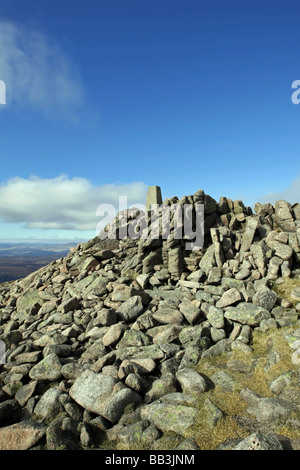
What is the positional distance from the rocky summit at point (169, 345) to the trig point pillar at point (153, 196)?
4.97 meters

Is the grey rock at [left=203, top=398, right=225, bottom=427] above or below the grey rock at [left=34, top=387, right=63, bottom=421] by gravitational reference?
above

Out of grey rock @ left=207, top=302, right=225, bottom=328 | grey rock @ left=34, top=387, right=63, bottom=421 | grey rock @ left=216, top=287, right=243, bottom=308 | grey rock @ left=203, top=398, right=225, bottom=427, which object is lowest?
grey rock @ left=34, top=387, right=63, bottom=421

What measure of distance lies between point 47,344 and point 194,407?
10.2 metres

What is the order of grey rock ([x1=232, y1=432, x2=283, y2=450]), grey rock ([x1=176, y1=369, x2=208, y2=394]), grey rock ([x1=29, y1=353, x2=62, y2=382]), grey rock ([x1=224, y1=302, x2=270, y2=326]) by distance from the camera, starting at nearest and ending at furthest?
grey rock ([x1=232, y1=432, x2=283, y2=450]) < grey rock ([x1=176, y1=369, x2=208, y2=394]) < grey rock ([x1=29, y1=353, x2=62, y2=382]) < grey rock ([x1=224, y1=302, x2=270, y2=326])

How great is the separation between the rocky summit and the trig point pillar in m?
4.97

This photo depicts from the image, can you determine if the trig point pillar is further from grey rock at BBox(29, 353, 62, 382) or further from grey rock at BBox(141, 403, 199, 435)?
grey rock at BBox(141, 403, 199, 435)

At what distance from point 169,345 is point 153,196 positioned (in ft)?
70.2

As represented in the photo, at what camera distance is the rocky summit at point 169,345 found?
32.0ft

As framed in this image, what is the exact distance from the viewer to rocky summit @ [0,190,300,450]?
9.75 metres

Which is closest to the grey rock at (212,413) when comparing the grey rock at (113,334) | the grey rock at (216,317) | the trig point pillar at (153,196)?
the grey rock at (216,317)

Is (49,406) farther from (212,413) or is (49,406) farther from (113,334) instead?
(212,413)

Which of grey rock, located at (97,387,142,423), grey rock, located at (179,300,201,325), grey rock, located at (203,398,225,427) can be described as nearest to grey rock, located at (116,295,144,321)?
grey rock, located at (179,300,201,325)
